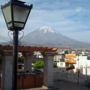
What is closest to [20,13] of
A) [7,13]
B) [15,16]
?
[15,16]

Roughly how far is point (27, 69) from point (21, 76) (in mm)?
4254

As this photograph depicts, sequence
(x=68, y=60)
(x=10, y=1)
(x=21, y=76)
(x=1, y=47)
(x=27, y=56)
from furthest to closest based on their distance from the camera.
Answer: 1. (x=68, y=60)
2. (x=27, y=56)
3. (x=21, y=76)
4. (x=1, y=47)
5. (x=10, y=1)

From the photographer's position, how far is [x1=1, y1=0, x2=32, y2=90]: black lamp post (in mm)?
4898

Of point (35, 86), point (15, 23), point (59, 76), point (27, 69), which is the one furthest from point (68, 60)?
point (15, 23)

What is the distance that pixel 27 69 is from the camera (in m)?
22.9

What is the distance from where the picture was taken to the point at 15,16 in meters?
4.96

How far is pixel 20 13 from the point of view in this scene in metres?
4.99

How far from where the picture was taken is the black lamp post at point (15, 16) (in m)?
4.90

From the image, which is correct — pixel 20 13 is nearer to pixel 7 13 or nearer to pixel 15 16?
pixel 15 16

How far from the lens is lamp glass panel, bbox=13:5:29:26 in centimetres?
493

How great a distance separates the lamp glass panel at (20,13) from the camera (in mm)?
4934

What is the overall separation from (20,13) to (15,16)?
11 cm

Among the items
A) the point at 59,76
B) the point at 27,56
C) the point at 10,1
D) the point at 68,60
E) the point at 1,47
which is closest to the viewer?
the point at 10,1

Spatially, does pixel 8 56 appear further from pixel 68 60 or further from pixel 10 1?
pixel 68 60
